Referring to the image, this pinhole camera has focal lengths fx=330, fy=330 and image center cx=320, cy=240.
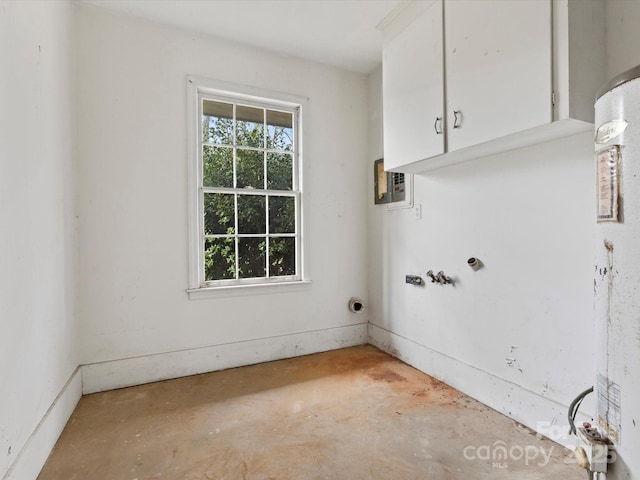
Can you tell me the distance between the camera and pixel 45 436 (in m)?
1.62

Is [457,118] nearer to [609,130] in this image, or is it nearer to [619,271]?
[609,130]

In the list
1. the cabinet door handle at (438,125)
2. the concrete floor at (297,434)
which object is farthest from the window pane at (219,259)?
the cabinet door handle at (438,125)

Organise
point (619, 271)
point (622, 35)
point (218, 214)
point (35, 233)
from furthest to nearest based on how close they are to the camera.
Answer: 1. point (218, 214)
2. point (35, 233)
3. point (622, 35)
4. point (619, 271)

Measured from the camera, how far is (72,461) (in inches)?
63.9

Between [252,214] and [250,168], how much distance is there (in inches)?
16.0

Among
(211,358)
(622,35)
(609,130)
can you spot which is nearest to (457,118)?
Result: (622,35)

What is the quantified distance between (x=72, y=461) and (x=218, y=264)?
4.95 feet

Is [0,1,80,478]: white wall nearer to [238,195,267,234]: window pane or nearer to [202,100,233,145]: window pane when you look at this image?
[202,100,233,145]: window pane

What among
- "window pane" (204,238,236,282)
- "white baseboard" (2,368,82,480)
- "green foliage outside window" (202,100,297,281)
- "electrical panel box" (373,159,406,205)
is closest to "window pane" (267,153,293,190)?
"green foliage outside window" (202,100,297,281)

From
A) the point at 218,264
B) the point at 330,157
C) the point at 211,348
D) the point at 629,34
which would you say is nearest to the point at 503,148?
the point at 629,34

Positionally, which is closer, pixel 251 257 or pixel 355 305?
pixel 251 257

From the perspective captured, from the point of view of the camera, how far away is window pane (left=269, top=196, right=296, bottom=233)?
300cm

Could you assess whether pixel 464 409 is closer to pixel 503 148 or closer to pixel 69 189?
pixel 503 148

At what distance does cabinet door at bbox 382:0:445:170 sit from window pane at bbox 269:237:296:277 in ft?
3.80
